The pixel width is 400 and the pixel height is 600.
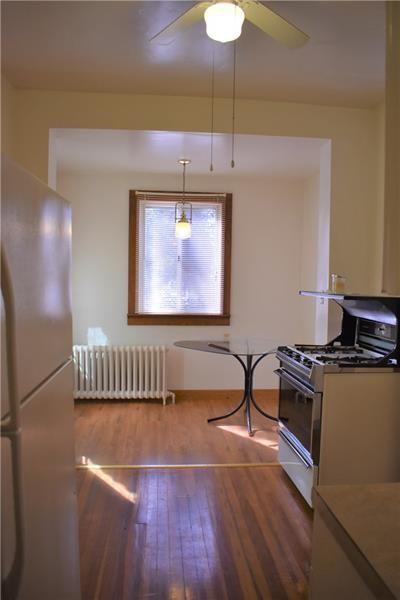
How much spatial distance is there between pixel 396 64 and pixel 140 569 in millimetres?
2756

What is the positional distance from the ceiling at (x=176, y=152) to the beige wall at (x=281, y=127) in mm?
91

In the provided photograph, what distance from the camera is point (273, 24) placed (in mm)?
1715

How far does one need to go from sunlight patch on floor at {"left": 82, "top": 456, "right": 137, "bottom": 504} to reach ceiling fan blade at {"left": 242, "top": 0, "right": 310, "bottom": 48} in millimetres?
2666

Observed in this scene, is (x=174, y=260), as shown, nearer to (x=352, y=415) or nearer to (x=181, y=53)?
(x=181, y=53)

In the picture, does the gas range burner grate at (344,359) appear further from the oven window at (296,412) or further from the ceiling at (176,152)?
the ceiling at (176,152)

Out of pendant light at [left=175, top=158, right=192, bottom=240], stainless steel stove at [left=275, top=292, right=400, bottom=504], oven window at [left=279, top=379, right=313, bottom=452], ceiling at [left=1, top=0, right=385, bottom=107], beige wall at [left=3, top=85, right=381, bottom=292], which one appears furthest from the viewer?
pendant light at [left=175, top=158, right=192, bottom=240]

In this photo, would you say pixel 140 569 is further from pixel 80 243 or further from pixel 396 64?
pixel 80 243

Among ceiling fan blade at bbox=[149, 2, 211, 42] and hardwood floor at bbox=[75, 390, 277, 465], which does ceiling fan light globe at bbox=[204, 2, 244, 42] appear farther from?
hardwood floor at bbox=[75, 390, 277, 465]

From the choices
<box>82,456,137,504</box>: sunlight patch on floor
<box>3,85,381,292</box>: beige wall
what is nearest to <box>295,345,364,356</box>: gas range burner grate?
<box>3,85,381,292</box>: beige wall

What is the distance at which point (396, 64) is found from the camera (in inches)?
79.0

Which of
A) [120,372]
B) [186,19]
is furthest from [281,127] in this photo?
[120,372]

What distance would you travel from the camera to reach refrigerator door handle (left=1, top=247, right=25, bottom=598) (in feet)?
2.86

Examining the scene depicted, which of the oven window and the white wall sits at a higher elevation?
the white wall

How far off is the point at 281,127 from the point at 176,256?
207 cm
